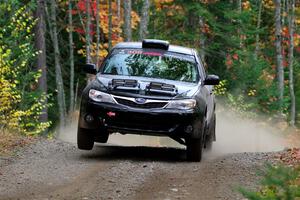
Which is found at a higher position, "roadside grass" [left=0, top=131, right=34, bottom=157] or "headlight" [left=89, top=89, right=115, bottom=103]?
"headlight" [left=89, top=89, right=115, bottom=103]

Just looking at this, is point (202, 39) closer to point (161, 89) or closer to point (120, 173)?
point (161, 89)

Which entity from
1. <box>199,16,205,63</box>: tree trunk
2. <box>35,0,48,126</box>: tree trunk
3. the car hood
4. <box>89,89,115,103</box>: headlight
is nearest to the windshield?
the car hood

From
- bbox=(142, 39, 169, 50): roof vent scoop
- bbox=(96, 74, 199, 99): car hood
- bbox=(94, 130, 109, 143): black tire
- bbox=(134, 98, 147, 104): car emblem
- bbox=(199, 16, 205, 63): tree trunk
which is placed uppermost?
bbox=(142, 39, 169, 50): roof vent scoop

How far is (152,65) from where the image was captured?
1257cm

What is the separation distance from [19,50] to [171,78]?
6134 millimetres

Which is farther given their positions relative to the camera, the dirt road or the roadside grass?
the roadside grass

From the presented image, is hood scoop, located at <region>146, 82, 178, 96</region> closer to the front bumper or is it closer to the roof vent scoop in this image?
the front bumper

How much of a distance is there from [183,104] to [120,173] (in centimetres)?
182

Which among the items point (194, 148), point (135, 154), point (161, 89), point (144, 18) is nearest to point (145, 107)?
point (161, 89)

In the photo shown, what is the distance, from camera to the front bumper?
37.0 feet

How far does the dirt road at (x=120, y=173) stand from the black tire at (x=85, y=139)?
0.17m

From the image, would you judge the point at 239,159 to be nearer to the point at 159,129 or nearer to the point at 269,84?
the point at 159,129

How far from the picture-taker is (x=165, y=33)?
1294 inches

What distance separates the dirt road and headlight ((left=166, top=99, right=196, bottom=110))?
0.91 meters
